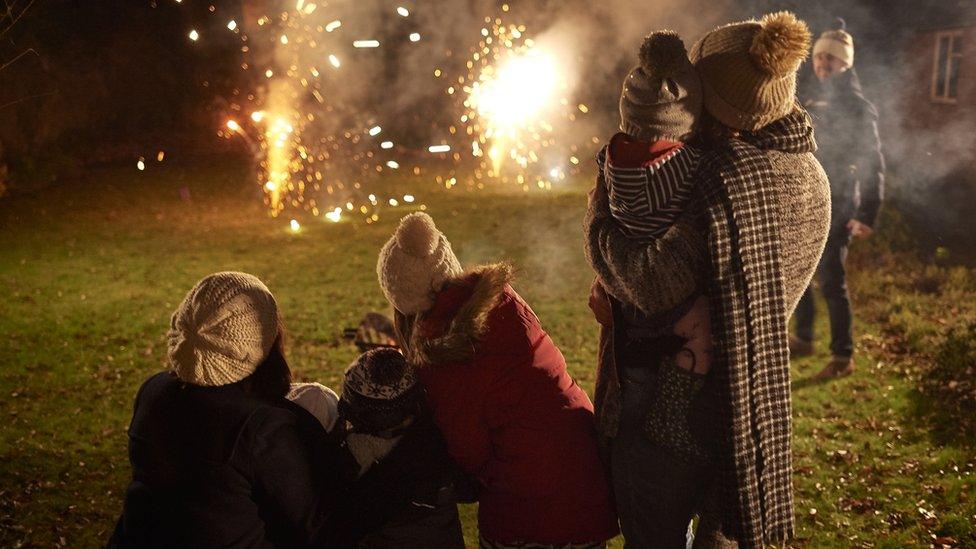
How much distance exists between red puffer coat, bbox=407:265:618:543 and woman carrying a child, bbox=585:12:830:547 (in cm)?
35

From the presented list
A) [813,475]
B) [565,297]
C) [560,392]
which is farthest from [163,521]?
[565,297]

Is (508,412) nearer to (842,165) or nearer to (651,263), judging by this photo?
(651,263)

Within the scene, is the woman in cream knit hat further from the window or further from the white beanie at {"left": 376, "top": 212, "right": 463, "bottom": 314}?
the window

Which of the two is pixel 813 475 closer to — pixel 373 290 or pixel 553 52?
pixel 373 290

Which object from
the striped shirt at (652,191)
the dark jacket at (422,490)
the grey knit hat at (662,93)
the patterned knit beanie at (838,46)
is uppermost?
the patterned knit beanie at (838,46)

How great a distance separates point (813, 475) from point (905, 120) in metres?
15.6

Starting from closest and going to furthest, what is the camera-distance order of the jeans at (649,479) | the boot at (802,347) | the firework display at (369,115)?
1. the jeans at (649,479)
2. the boot at (802,347)
3. the firework display at (369,115)

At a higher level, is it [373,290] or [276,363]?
[276,363]

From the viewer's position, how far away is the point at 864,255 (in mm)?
13188

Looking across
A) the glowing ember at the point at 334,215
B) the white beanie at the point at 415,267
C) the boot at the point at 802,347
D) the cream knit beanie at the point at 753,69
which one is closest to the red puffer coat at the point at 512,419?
the white beanie at the point at 415,267

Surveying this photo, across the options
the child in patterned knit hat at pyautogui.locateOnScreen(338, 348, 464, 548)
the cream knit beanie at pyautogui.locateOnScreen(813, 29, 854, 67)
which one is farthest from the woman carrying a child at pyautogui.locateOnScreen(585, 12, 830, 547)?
the cream knit beanie at pyautogui.locateOnScreen(813, 29, 854, 67)

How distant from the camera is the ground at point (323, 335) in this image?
588cm

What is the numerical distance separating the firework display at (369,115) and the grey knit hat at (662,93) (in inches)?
594

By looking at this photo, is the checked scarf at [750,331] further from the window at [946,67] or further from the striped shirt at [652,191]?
the window at [946,67]
